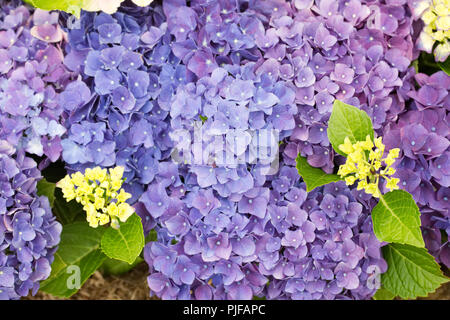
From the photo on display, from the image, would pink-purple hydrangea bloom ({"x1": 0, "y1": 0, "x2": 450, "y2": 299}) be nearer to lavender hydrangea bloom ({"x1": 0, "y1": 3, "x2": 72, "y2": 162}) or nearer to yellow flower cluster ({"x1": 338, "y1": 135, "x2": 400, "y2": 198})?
lavender hydrangea bloom ({"x1": 0, "y1": 3, "x2": 72, "y2": 162})

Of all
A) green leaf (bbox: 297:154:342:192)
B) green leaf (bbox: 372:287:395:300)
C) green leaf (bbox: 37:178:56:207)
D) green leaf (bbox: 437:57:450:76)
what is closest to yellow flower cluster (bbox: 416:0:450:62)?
green leaf (bbox: 437:57:450:76)

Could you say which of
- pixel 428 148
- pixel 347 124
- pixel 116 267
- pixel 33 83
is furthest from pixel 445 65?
pixel 116 267

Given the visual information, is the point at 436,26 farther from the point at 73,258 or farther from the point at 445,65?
the point at 73,258

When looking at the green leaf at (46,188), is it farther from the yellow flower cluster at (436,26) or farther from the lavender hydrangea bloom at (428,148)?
the yellow flower cluster at (436,26)

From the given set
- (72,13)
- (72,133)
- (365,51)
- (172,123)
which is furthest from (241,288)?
(72,13)

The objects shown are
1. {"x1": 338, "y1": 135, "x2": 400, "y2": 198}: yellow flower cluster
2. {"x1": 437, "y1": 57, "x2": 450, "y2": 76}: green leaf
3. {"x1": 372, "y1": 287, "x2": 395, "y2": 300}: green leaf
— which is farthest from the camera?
{"x1": 372, "y1": 287, "x2": 395, "y2": 300}: green leaf
